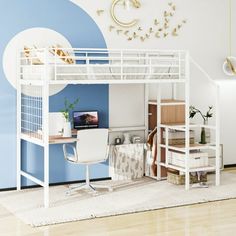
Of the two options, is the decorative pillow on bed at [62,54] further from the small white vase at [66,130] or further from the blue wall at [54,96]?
the small white vase at [66,130]

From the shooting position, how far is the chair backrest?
560 centimetres

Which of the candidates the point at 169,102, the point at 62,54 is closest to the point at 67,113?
the point at 62,54

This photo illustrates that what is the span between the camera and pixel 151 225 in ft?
15.4

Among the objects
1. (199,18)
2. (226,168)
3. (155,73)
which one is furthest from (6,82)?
(226,168)

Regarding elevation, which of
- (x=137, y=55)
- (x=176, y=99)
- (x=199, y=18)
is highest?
(x=199, y=18)

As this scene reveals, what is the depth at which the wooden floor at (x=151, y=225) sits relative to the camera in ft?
14.7

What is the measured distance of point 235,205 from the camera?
5.38 m

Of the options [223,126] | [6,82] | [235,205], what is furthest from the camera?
[223,126]

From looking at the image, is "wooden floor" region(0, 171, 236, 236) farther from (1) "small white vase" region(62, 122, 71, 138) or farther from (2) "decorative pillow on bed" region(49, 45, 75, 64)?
(2) "decorative pillow on bed" region(49, 45, 75, 64)

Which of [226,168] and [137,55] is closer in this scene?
[137,55]

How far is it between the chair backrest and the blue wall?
2.34 feet

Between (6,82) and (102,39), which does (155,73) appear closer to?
(102,39)

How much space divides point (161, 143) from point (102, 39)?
144 centimetres

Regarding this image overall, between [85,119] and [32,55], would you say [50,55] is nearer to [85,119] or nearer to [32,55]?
[32,55]
